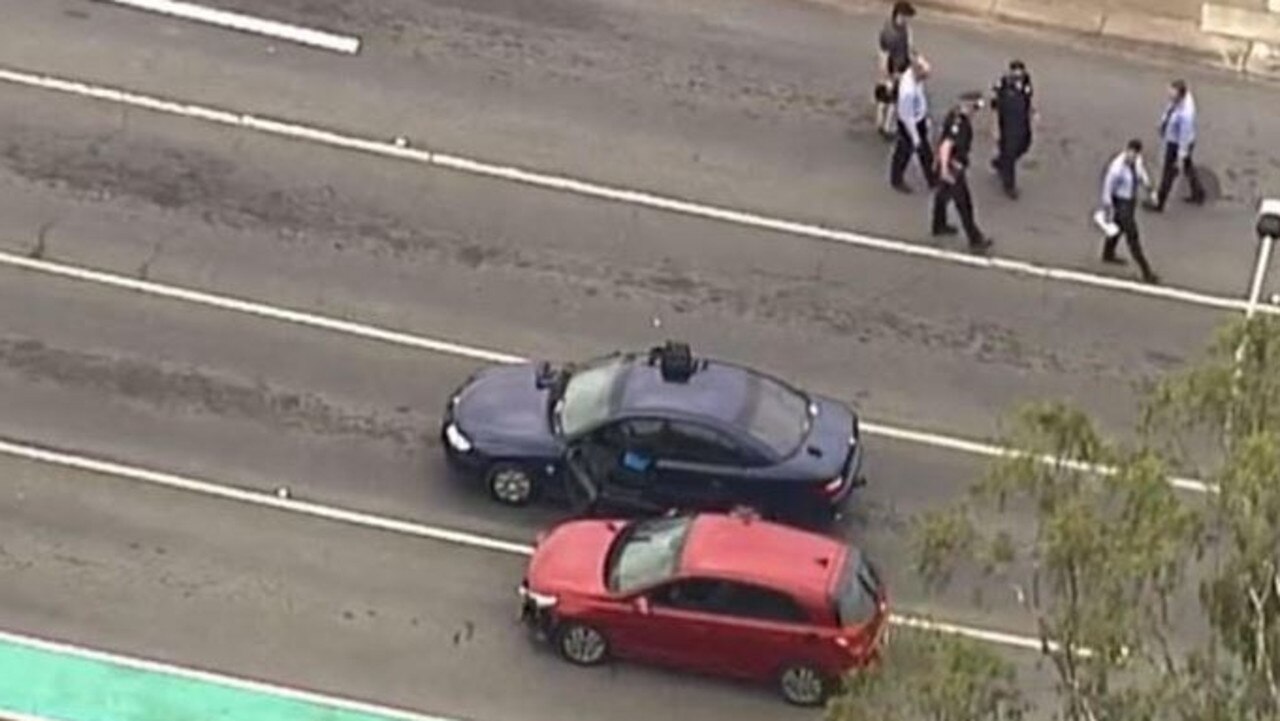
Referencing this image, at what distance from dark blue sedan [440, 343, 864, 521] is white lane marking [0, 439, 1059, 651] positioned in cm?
47

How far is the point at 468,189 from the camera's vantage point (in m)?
29.8

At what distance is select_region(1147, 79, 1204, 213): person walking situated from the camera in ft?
97.2

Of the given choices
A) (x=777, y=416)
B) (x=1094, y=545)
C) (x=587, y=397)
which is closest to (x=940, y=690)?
(x=1094, y=545)

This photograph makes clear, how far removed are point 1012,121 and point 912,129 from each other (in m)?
0.92

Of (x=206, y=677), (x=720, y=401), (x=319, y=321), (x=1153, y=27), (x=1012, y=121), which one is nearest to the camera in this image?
(x=206, y=677)

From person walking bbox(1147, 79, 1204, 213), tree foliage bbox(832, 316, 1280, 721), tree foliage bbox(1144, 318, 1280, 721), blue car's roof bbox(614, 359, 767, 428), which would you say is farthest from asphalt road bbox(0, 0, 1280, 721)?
tree foliage bbox(1144, 318, 1280, 721)

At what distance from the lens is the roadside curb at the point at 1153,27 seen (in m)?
32.9

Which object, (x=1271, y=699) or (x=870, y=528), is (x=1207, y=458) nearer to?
(x=1271, y=699)

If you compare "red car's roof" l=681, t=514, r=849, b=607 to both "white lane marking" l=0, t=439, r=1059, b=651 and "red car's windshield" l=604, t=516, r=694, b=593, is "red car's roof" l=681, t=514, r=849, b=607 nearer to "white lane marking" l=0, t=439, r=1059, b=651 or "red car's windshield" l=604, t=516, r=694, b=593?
"red car's windshield" l=604, t=516, r=694, b=593

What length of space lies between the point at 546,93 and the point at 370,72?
1.69 metres

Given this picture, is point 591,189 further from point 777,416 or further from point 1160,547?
point 1160,547

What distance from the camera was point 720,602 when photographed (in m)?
24.2

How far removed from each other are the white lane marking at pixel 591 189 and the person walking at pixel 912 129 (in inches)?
34.0

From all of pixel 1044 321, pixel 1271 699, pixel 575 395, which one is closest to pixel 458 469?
pixel 575 395
